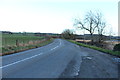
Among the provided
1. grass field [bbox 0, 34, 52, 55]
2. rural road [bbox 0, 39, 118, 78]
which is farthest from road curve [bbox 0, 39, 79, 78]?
grass field [bbox 0, 34, 52, 55]

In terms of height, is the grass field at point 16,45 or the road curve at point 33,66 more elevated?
the grass field at point 16,45

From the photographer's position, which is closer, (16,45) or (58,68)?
(58,68)

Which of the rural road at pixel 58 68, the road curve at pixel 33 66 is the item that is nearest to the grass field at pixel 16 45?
the road curve at pixel 33 66

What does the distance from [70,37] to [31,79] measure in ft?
275

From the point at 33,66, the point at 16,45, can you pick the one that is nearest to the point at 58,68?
the point at 33,66

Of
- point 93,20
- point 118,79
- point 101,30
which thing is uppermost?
point 93,20

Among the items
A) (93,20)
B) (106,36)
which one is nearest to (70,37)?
(93,20)

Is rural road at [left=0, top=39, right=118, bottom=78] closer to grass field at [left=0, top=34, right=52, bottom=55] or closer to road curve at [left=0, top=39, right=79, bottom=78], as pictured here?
road curve at [left=0, top=39, right=79, bottom=78]

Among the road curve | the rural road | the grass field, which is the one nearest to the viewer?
the rural road

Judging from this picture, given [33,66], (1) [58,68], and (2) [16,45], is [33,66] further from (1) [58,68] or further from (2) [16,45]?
(2) [16,45]

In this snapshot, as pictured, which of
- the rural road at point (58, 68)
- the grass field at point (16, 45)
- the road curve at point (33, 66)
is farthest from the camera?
the grass field at point (16, 45)

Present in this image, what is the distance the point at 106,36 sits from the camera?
4503 centimetres

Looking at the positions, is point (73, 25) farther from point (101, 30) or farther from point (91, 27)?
point (101, 30)

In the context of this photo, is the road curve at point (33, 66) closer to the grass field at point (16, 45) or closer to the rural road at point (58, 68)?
the rural road at point (58, 68)
